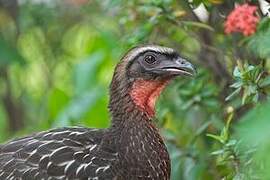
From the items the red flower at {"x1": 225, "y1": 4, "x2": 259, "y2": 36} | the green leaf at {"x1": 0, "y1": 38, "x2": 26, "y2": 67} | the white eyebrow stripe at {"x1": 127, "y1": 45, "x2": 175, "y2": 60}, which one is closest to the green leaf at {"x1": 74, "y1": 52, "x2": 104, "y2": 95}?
the green leaf at {"x1": 0, "y1": 38, "x2": 26, "y2": 67}

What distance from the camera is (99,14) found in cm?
830

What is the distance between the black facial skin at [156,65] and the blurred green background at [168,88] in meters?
0.32

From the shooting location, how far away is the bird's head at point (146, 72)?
14.3 ft

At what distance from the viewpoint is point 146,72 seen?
4.39 meters

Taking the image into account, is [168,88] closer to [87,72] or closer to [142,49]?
[87,72]

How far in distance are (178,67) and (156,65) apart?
143 millimetres

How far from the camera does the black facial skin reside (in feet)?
14.1

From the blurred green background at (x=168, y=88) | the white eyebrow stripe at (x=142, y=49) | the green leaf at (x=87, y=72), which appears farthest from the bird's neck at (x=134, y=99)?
the green leaf at (x=87, y=72)

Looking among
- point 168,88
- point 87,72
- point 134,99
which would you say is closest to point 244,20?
point 134,99

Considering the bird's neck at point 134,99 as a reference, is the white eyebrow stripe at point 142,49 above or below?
above

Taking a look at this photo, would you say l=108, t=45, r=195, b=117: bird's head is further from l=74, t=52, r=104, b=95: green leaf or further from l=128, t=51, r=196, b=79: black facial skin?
l=74, t=52, r=104, b=95: green leaf

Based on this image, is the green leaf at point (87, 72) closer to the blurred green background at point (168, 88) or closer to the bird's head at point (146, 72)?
the blurred green background at point (168, 88)

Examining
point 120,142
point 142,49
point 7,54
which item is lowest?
point 120,142

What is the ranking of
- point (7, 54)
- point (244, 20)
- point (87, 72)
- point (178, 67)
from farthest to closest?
1. point (87, 72)
2. point (7, 54)
3. point (178, 67)
4. point (244, 20)
